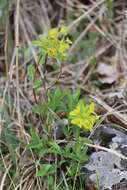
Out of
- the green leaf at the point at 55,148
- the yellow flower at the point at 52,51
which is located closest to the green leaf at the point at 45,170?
the green leaf at the point at 55,148

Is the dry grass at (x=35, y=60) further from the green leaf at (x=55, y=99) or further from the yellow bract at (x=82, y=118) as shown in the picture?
the yellow bract at (x=82, y=118)

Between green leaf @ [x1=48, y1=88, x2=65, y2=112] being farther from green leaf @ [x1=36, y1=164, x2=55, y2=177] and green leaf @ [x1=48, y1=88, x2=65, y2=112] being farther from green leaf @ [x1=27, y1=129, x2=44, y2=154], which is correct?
green leaf @ [x1=36, y1=164, x2=55, y2=177]

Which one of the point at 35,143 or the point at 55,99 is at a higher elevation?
the point at 55,99

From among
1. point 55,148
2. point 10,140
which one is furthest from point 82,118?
point 10,140

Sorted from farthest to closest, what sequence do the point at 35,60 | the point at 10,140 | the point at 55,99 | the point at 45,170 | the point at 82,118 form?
1. the point at 35,60
2. the point at 10,140
3. the point at 55,99
4. the point at 45,170
5. the point at 82,118

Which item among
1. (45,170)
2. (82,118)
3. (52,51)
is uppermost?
(52,51)

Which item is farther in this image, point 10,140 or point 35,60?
point 35,60

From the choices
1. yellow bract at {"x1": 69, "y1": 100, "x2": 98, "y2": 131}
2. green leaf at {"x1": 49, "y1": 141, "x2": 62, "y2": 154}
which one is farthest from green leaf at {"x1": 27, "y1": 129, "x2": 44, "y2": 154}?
yellow bract at {"x1": 69, "y1": 100, "x2": 98, "y2": 131}

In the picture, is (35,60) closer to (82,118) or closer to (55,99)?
(55,99)

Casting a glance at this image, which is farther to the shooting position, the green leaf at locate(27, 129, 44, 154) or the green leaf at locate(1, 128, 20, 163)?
the green leaf at locate(1, 128, 20, 163)
